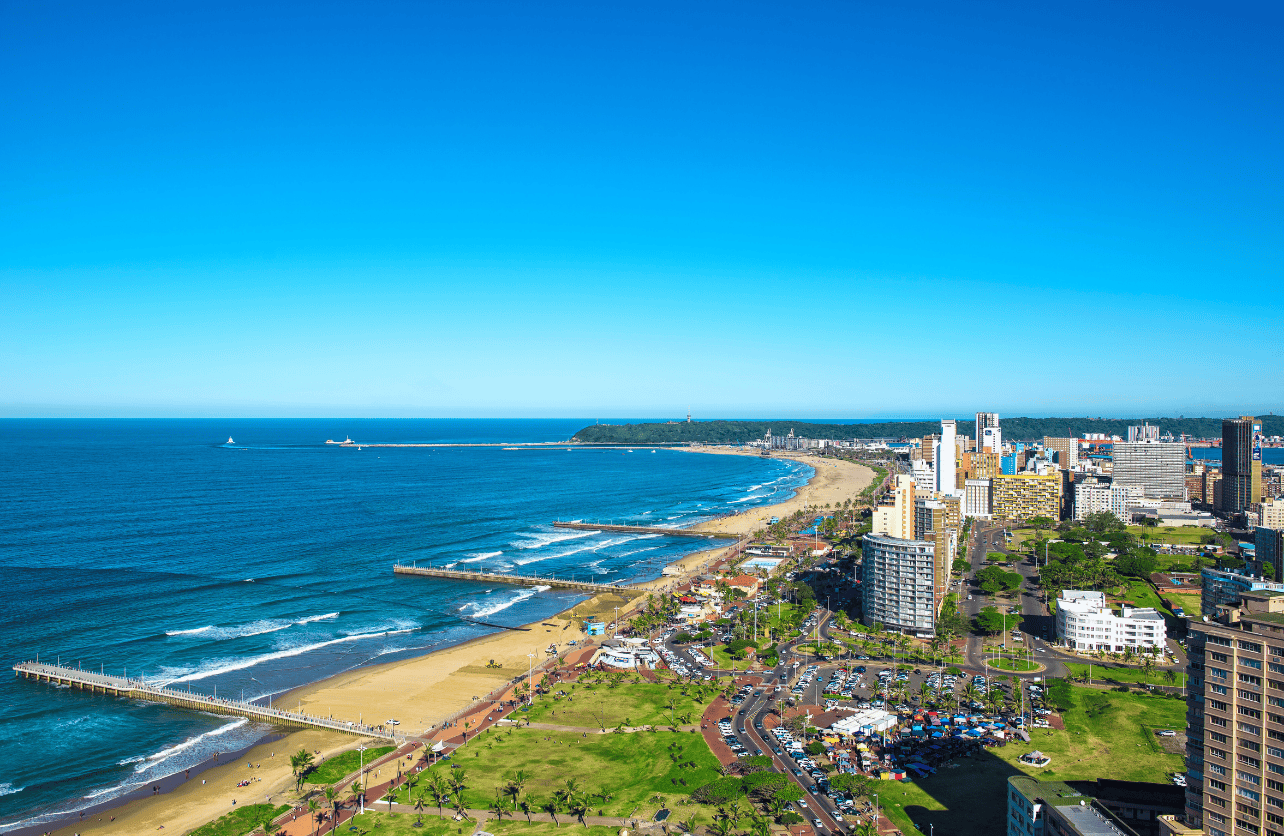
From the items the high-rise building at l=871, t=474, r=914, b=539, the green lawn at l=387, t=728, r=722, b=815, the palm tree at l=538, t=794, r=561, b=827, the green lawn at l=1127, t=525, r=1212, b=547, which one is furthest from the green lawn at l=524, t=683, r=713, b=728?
the green lawn at l=1127, t=525, r=1212, b=547

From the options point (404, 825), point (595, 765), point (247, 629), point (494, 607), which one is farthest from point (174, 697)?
point (494, 607)

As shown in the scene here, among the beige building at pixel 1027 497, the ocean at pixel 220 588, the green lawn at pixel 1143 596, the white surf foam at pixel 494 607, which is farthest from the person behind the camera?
the beige building at pixel 1027 497

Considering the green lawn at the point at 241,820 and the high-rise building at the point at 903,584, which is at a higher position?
the high-rise building at the point at 903,584

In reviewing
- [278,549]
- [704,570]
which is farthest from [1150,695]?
[278,549]

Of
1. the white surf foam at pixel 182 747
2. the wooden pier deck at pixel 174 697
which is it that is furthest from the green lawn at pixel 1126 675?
the white surf foam at pixel 182 747

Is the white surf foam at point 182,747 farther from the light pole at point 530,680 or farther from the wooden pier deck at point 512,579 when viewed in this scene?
the wooden pier deck at point 512,579

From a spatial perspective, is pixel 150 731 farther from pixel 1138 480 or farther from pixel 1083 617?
pixel 1138 480
